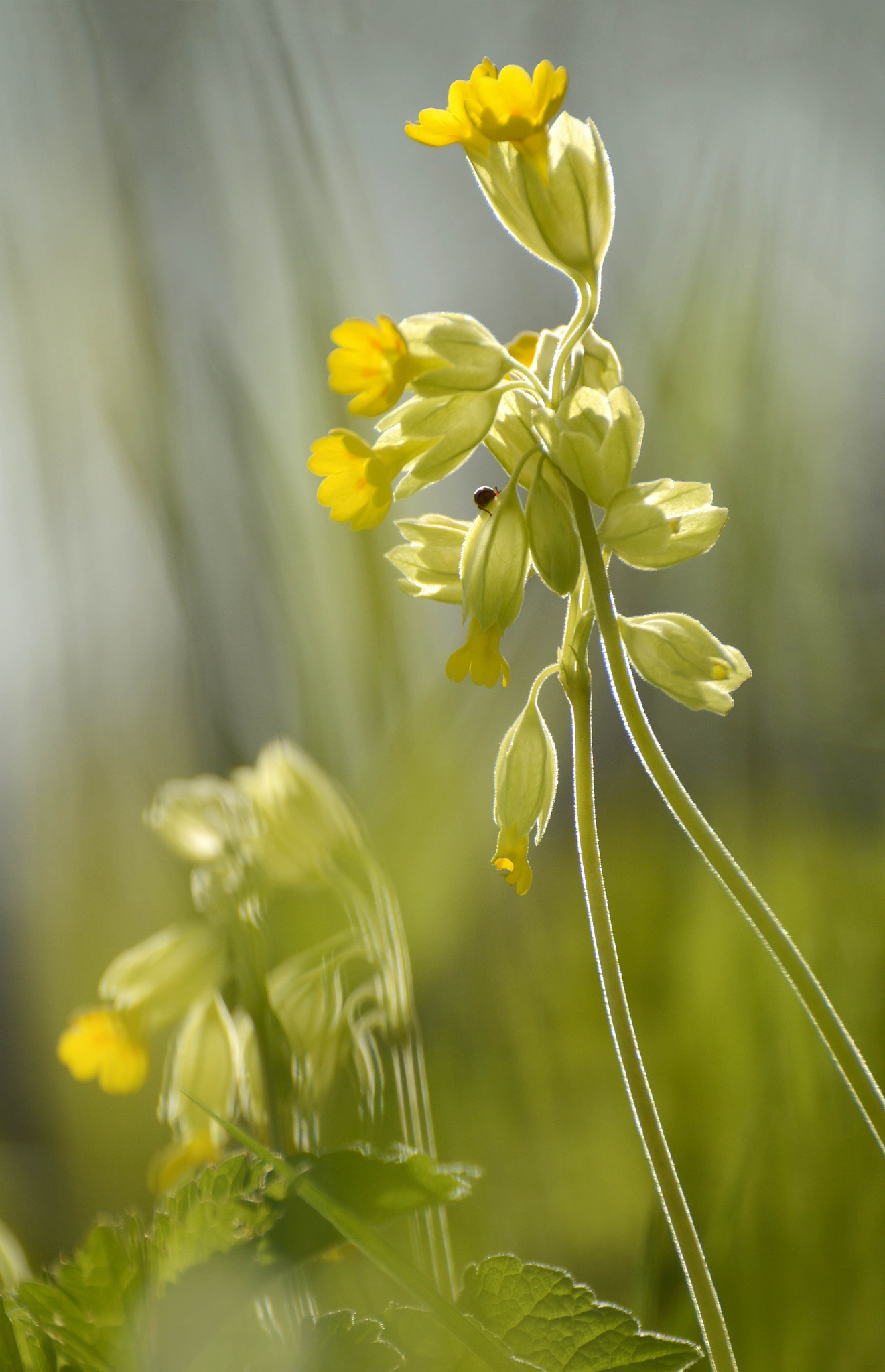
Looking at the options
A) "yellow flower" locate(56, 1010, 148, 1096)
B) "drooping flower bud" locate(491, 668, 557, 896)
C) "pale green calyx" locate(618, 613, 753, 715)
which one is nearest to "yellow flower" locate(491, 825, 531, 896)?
"drooping flower bud" locate(491, 668, 557, 896)

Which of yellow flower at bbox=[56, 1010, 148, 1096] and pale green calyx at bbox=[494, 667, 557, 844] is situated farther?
yellow flower at bbox=[56, 1010, 148, 1096]

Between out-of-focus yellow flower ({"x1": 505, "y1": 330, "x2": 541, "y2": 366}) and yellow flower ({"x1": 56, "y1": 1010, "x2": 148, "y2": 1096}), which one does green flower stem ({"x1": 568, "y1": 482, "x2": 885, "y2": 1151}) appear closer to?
out-of-focus yellow flower ({"x1": 505, "y1": 330, "x2": 541, "y2": 366})

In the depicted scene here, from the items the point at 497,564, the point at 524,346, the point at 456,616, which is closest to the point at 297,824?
the point at 497,564

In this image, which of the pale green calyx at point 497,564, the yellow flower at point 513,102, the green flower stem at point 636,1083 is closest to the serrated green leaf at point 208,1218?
the green flower stem at point 636,1083

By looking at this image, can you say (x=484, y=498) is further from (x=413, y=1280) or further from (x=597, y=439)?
(x=413, y=1280)

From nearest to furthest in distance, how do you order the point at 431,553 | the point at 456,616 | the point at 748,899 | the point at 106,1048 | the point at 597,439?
the point at 748,899 → the point at 597,439 → the point at 431,553 → the point at 106,1048 → the point at 456,616

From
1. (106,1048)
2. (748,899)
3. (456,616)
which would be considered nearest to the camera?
(748,899)

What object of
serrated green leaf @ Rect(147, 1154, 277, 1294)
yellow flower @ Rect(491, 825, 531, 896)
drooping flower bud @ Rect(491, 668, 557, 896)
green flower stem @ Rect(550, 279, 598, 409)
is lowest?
serrated green leaf @ Rect(147, 1154, 277, 1294)
